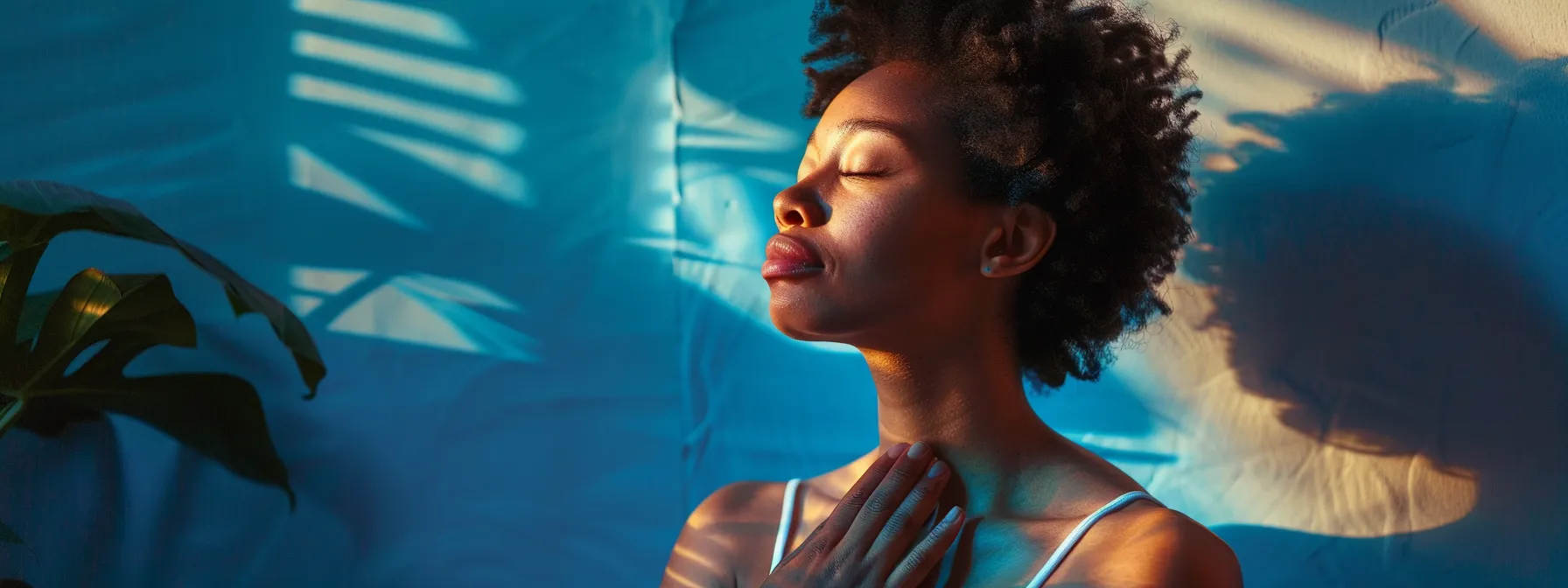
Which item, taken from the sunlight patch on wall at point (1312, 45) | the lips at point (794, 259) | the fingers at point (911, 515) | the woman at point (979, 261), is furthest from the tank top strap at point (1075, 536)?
the sunlight patch on wall at point (1312, 45)

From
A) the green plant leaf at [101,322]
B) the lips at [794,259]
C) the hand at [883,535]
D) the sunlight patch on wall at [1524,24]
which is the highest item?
the sunlight patch on wall at [1524,24]

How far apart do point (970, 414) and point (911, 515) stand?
0.12m

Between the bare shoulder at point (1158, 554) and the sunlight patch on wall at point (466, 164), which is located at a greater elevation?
the sunlight patch on wall at point (466, 164)

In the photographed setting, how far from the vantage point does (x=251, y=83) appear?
158cm

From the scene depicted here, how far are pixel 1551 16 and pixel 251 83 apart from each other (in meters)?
1.48

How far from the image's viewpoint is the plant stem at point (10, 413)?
1256 millimetres

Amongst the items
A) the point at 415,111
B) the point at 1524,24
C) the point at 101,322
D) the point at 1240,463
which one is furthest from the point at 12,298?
the point at 1524,24

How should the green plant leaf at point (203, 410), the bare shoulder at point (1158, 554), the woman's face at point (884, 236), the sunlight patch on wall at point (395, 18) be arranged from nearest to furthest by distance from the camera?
the bare shoulder at point (1158, 554) < the woman's face at point (884, 236) < the green plant leaf at point (203, 410) < the sunlight patch on wall at point (395, 18)

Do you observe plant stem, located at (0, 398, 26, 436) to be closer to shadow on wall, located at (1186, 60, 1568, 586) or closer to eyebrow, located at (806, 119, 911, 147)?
eyebrow, located at (806, 119, 911, 147)

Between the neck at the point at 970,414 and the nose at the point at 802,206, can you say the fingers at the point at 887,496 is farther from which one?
the nose at the point at 802,206

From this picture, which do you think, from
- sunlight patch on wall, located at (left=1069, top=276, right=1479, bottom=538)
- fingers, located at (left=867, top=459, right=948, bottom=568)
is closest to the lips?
fingers, located at (left=867, top=459, right=948, bottom=568)

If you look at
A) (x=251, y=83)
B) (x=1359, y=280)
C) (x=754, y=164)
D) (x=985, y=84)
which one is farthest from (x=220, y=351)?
(x=1359, y=280)

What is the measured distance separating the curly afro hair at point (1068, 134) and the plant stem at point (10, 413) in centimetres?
94

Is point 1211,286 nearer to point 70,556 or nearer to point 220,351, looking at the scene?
point 220,351
